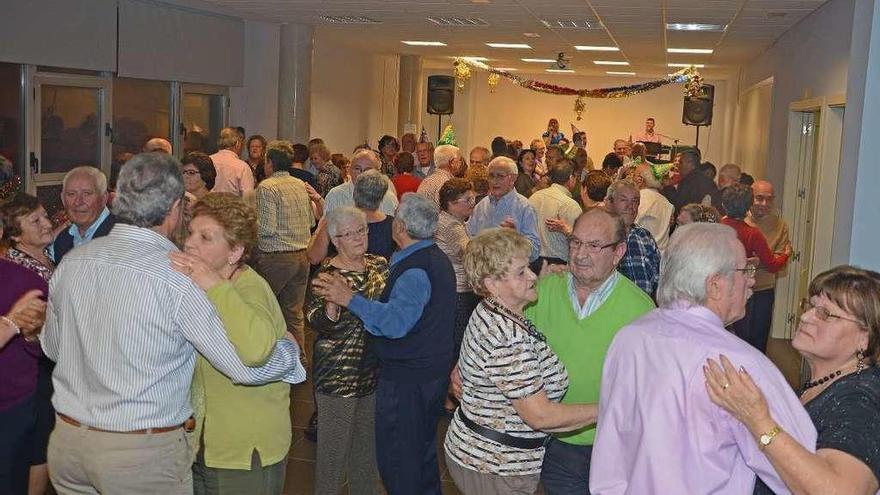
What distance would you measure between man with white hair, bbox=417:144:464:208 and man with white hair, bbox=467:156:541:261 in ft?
2.27

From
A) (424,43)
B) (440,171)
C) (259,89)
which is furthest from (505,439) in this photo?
(424,43)

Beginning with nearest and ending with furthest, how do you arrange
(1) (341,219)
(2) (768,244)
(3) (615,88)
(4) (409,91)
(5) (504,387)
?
(5) (504,387) → (1) (341,219) → (2) (768,244) → (3) (615,88) → (4) (409,91)

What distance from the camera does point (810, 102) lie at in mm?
8984

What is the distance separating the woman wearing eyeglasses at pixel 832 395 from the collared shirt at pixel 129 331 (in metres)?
1.42

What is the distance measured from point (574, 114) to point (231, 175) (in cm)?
1764

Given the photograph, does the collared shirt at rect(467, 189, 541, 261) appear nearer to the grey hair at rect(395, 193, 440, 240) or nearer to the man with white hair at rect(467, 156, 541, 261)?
the man with white hair at rect(467, 156, 541, 261)

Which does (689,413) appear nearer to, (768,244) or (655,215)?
(768,244)

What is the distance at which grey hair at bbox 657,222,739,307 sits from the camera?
269cm

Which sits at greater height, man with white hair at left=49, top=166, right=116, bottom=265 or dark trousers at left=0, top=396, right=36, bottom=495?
man with white hair at left=49, top=166, right=116, bottom=265

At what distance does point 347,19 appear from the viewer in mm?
12156

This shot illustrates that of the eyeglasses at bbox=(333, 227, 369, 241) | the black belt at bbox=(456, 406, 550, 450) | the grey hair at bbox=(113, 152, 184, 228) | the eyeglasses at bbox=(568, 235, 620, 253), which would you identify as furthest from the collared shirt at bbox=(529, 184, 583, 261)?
the grey hair at bbox=(113, 152, 184, 228)

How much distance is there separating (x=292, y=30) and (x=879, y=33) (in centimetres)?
959

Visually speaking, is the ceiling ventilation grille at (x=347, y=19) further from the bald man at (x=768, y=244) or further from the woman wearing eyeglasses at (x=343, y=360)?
the woman wearing eyeglasses at (x=343, y=360)

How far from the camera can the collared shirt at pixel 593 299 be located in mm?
3656
